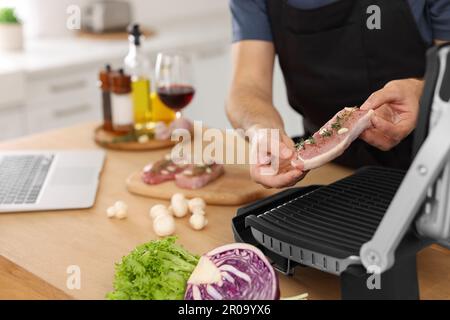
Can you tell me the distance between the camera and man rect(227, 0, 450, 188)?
1815 millimetres

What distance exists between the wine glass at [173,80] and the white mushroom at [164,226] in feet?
1.83

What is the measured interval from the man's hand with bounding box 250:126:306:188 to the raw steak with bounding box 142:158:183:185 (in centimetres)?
32

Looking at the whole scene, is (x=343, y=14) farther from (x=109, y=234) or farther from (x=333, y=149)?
(x=109, y=234)

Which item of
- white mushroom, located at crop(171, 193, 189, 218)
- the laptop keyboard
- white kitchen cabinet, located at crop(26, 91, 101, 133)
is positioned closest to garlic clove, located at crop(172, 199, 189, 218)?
white mushroom, located at crop(171, 193, 189, 218)

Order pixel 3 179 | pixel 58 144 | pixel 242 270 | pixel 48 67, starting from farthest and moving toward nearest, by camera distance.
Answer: pixel 48 67 → pixel 58 144 → pixel 3 179 → pixel 242 270

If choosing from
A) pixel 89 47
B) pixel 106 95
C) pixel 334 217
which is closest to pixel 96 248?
pixel 334 217

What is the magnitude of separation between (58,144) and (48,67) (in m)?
1.22

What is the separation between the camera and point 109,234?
1453 mm

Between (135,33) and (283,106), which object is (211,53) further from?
Answer: (135,33)

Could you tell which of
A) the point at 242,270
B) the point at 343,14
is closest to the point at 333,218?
the point at 242,270

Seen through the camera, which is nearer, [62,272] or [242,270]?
[242,270]

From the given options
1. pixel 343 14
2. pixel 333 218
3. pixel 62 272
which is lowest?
pixel 62 272

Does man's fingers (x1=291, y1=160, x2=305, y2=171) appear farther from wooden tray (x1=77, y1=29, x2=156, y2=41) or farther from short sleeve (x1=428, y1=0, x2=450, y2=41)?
wooden tray (x1=77, y1=29, x2=156, y2=41)
